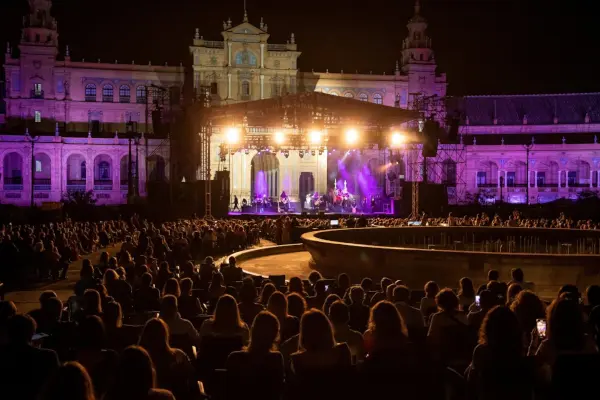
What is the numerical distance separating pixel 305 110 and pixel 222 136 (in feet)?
103

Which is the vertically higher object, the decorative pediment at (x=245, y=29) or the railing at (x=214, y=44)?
the decorative pediment at (x=245, y=29)

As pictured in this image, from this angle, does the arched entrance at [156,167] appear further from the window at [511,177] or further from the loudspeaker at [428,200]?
the window at [511,177]

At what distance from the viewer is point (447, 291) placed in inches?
268

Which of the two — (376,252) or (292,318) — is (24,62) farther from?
(292,318)

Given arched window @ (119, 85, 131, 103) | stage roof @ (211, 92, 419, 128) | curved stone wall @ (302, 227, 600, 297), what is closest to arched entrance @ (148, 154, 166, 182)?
arched window @ (119, 85, 131, 103)

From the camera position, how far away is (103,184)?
217 ft

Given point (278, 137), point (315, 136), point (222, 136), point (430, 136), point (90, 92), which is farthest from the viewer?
point (90, 92)

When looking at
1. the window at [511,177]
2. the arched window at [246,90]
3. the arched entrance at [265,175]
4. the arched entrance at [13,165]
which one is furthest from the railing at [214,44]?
the window at [511,177]

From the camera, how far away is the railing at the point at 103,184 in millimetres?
64812

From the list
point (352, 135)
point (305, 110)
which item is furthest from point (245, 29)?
point (305, 110)

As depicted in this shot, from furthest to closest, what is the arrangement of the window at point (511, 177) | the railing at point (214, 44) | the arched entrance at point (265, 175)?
1. the window at point (511, 177)
2. the arched entrance at point (265, 175)
3. the railing at point (214, 44)

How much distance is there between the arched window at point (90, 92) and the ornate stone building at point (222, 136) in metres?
0.13

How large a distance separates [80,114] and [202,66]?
696 inches

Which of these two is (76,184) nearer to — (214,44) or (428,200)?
(214,44)
